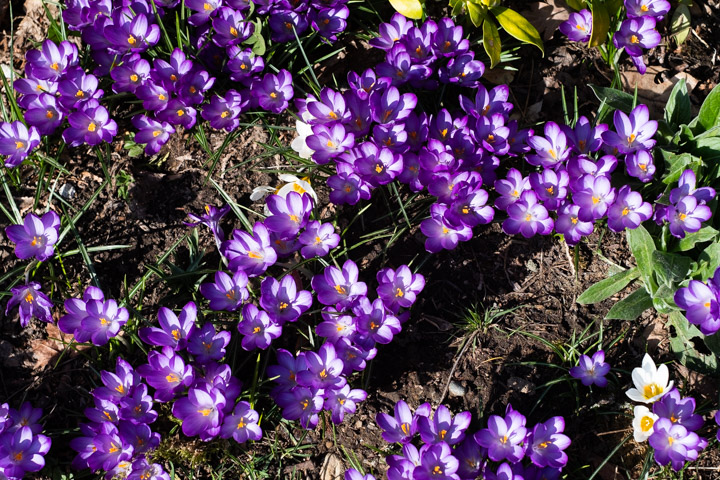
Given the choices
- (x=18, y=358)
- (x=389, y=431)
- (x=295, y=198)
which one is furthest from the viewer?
(x=18, y=358)

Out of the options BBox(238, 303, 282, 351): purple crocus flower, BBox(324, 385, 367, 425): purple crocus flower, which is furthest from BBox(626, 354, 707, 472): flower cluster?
BBox(238, 303, 282, 351): purple crocus flower

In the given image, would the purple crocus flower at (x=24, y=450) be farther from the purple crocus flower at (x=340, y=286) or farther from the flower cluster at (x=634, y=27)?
the flower cluster at (x=634, y=27)

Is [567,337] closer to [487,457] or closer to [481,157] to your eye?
[487,457]

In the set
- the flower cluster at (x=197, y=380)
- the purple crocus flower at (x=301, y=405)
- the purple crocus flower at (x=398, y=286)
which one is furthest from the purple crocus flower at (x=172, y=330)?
the purple crocus flower at (x=398, y=286)

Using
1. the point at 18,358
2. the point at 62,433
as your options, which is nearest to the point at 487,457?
the point at 62,433

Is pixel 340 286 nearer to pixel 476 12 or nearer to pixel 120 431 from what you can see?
pixel 120 431

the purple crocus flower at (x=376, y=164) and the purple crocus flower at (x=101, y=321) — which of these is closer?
the purple crocus flower at (x=101, y=321)

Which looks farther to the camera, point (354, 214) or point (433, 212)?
point (354, 214)
